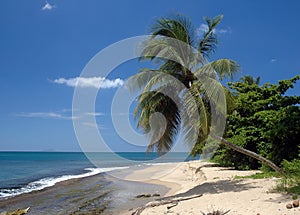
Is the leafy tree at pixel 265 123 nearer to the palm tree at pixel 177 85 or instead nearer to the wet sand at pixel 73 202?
the palm tree at pixel 177 85

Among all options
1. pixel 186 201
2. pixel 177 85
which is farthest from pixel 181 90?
pixel 186 201

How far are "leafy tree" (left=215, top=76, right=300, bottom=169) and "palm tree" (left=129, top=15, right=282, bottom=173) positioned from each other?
9.21ft

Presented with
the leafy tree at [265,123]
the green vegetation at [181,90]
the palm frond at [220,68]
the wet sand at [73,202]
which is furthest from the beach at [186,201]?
the palm frond at [220,68]

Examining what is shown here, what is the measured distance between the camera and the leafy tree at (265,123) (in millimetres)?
11594

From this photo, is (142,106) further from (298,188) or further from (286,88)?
(286,88)

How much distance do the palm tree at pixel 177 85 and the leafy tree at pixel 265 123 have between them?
2809 mm

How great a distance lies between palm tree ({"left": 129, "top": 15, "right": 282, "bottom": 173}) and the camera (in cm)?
915

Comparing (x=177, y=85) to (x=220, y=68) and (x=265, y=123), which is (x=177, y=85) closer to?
(x=220, y=68)

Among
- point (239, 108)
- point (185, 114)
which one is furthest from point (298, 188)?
point (239, 108)

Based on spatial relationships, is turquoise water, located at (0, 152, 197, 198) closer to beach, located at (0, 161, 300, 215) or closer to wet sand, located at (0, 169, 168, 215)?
beach, located at (0, 161, 300, 215)

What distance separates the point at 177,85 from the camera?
9578 mm

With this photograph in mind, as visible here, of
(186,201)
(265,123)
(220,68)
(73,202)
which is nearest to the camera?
(186,201)

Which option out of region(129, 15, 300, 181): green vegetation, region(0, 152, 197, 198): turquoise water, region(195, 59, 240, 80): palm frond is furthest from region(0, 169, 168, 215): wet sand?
region(195, 59, 240, 80): palm frond

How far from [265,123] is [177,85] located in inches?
254
